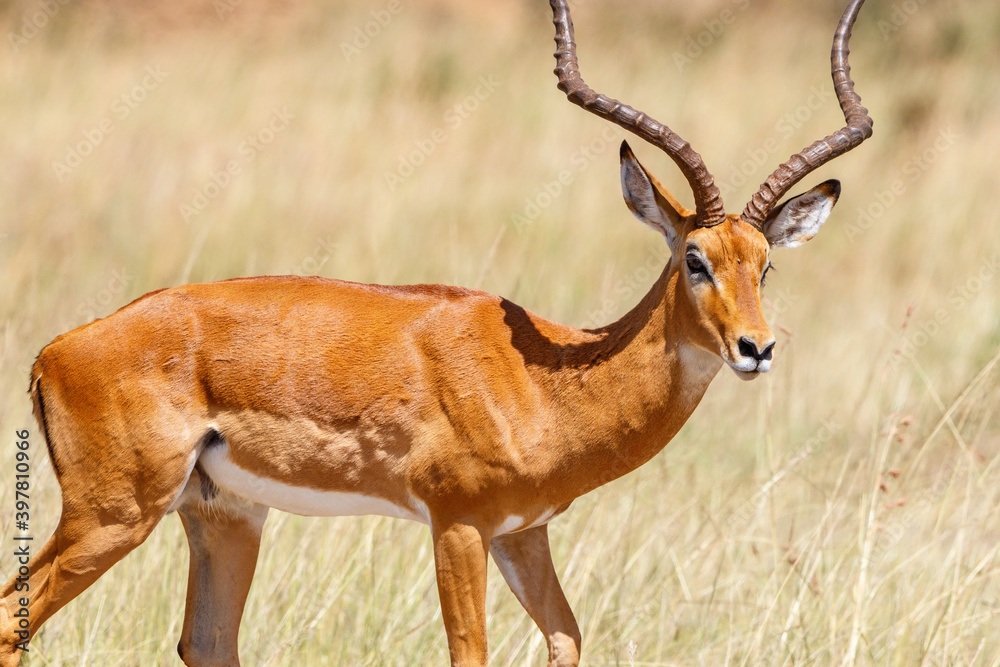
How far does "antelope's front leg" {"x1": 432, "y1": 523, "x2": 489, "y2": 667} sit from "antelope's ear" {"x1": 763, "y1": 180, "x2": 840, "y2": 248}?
5.62 ft

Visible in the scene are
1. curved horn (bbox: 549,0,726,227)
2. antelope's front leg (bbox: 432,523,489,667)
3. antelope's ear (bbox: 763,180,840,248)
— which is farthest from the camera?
antelope's ear (bbox: 763,180,840,248)

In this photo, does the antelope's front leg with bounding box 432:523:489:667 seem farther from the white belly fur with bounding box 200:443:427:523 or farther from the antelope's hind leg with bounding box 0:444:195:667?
the antelope's hind leg with bounding box 0:444:195:667

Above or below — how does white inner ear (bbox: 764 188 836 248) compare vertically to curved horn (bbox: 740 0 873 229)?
below

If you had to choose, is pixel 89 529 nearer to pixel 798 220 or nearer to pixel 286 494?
pixel 286 494

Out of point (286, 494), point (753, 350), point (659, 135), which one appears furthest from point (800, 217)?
point (286, 494)

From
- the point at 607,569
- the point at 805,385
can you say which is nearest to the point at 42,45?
the point at 805,385

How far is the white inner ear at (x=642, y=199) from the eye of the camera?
4887mm

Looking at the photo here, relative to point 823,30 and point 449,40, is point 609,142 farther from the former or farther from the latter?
point 823,30

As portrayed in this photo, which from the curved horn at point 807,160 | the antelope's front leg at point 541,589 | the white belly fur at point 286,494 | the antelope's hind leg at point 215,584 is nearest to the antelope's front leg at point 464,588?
the white belly fur at point 286,494

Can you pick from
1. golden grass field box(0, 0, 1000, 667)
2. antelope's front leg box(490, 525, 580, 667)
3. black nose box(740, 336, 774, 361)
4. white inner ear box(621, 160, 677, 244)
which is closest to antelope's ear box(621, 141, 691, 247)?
white inner ear box(621, 160, 677, 244)

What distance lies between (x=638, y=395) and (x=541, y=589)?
89 cm

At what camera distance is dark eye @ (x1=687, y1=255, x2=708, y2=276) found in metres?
4.64

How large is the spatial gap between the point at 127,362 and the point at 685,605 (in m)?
3.46

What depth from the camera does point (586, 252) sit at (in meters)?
12.6
